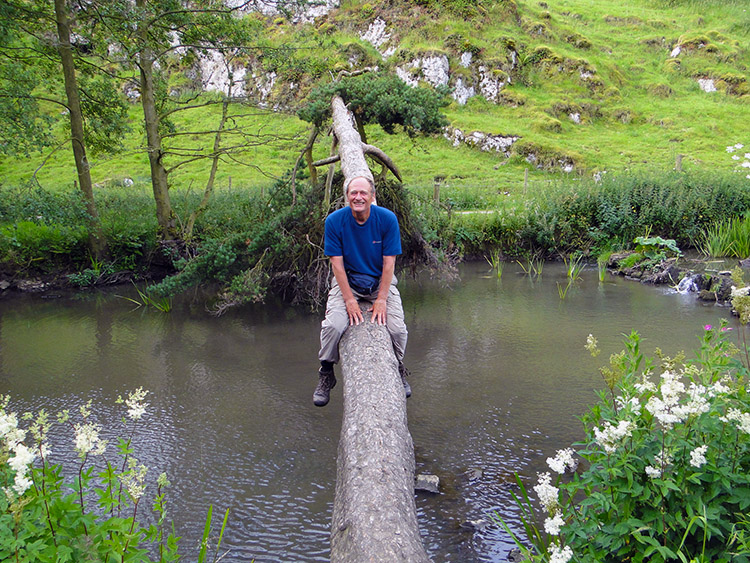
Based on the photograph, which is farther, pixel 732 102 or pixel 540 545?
pixel 732 102

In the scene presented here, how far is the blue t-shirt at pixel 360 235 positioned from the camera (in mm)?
4793

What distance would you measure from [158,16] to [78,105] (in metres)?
2.79

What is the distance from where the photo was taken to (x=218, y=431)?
220 inches

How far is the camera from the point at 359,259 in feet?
16.1

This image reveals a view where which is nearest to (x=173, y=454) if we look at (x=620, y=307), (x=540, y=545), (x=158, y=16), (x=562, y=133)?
(x=540, y=545)

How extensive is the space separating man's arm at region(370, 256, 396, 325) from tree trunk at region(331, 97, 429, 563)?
0.29 ft

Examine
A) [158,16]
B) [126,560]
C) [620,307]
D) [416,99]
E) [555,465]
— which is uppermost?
[158,16]

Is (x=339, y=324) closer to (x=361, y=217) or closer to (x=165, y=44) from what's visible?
(x=361, y=217)

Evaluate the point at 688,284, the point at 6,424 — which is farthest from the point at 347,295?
the point at 688,284

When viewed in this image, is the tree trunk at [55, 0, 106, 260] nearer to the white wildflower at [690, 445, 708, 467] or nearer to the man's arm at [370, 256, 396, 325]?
the man's arm at [370, 256, 396, 325]

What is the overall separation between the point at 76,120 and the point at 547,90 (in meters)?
29.8

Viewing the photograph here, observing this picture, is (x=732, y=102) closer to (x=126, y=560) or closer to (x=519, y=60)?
(x=519, y=60)

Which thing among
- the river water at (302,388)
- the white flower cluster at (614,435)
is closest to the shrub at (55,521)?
the river water at (302,388)

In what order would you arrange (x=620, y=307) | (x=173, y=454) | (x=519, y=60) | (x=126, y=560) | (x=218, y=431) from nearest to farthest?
(x=126, y=560) → (x=173, y=454) → (x=218, y=431) → (x=620, y=307) → (x=519, y=60)
